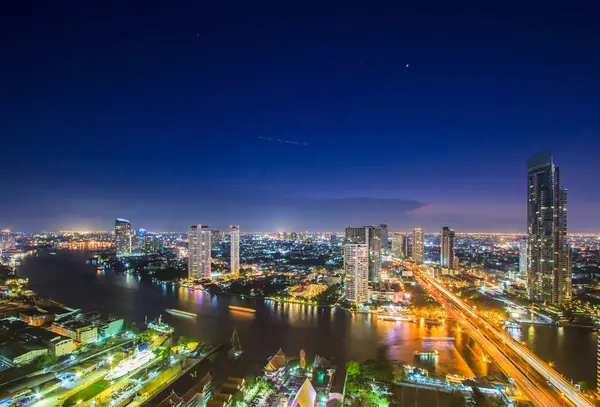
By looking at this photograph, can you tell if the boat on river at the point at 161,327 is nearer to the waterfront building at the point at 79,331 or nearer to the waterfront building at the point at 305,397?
the waterfront building at the point at 79,331

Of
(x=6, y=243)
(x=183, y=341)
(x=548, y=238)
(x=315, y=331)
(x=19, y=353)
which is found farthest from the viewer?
(x=6, y=243)

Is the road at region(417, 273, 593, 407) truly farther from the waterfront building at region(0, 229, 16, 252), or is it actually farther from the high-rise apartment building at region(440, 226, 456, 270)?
the waterfront building at region(0, 229, 16, 252)

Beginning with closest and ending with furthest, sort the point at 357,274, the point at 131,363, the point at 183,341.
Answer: the point at 131,363, the point at 183,341, the point at 357,274

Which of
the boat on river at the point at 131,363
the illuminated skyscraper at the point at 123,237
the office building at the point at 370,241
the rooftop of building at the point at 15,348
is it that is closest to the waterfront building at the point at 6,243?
the illuminated skyscraper at the point at 123,237

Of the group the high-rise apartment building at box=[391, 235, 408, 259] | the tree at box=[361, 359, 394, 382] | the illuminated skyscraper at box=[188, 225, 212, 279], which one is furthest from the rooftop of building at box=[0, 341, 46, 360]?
the high-rise apartment building at box=[391, 235, 408, 259]

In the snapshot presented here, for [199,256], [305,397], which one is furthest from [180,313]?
[305,397]

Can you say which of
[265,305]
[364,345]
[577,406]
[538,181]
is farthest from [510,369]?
[538,181]

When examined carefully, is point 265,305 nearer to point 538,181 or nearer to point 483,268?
point 538,181

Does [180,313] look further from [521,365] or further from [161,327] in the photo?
[521,365]
